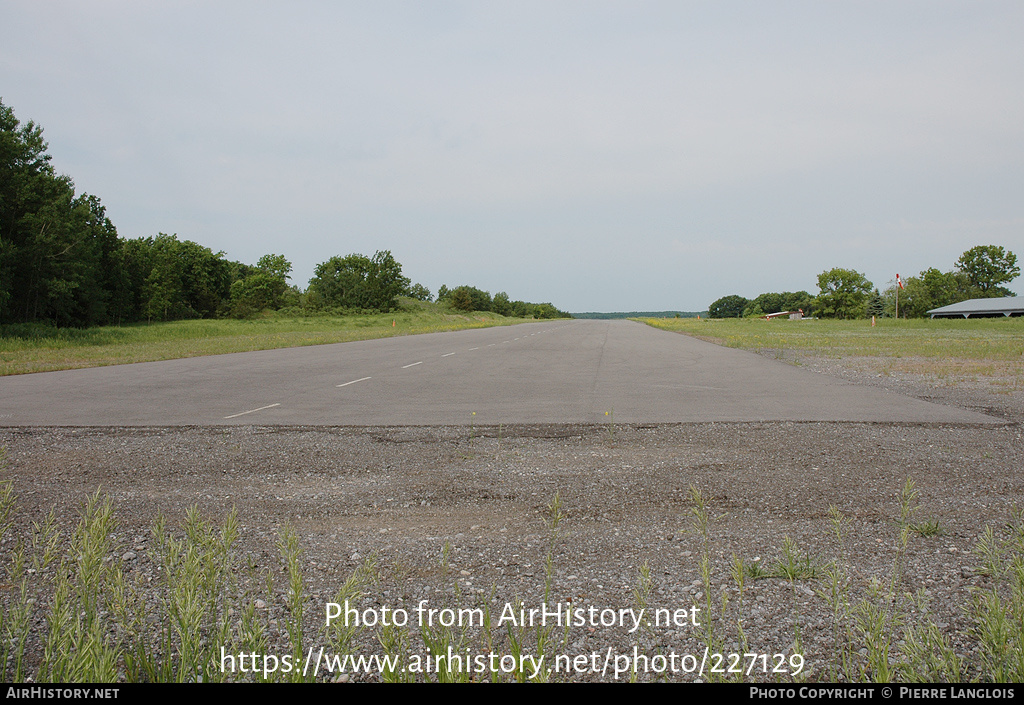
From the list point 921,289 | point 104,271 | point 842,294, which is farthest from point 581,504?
point 842,294

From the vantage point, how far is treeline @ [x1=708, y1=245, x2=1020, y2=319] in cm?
11375

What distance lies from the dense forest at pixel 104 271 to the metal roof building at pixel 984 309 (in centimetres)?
9396

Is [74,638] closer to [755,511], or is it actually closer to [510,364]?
[755,511]

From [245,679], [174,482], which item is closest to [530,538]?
[245,679]

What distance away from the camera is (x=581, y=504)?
16.9 ft

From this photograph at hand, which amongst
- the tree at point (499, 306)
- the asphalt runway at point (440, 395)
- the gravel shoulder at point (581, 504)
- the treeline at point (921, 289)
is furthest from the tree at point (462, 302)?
the gravel shoulder at point (581, 504)

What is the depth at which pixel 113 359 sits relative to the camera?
20250 mm

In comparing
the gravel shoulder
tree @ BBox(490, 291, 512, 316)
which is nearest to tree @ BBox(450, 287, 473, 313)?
tree @ BBox(490, 291, 512, 316)

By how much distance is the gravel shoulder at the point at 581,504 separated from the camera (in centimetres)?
336

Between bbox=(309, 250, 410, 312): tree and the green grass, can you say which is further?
bbox=(309, 250, 410, 312): tree

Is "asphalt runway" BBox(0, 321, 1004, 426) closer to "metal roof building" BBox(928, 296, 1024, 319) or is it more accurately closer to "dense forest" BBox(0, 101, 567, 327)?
"dense forest" BBox(0, 101, 567, 327)

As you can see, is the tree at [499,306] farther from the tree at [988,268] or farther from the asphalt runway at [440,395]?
the asphalt runway at [440,395]

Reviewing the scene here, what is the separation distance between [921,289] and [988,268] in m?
26.9

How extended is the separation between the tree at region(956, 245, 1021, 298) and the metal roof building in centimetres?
2849
